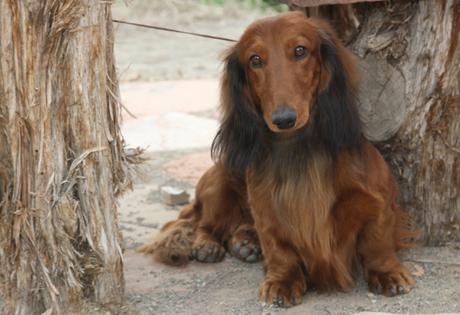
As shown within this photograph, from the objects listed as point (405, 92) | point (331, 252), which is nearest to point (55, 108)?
point (331, 252)

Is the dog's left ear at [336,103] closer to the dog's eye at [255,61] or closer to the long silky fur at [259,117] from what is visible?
the long silky fur at [259,117]

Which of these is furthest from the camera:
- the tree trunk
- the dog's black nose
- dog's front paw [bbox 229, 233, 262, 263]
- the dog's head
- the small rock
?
the small rock

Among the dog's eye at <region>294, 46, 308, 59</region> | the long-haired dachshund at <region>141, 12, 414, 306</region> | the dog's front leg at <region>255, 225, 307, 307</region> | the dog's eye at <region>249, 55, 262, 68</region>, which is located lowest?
the dog's front leg at <region>255, 225, 307, 307</region>

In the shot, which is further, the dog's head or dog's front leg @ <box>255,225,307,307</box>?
dog's front leg @ <box>255,225,307,307</box>

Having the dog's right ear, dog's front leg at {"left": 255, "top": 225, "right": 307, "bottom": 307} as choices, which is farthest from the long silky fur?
dog's front leg at {"left": 255, "top": 225, "right": 307, "bottom": 307}

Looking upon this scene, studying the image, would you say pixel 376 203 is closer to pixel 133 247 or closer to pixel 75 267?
pixel 75 267

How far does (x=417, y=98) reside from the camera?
3.27 meters

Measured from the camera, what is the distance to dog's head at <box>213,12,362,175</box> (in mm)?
2730

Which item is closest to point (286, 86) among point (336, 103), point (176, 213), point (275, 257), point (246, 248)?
point (336, 103)

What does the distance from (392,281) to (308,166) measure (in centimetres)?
72

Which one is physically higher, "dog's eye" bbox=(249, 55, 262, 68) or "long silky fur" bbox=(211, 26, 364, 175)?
"dog's eye" bbox=(249, 55, 262, 68)

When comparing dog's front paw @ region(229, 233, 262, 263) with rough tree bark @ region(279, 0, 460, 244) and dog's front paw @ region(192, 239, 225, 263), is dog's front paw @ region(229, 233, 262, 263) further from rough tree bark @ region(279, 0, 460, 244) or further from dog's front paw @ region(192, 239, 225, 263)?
rough tree bark @ region(279, 0, 460, 244)

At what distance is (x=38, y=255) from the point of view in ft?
→ 8.32

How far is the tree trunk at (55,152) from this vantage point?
2.41 meters
